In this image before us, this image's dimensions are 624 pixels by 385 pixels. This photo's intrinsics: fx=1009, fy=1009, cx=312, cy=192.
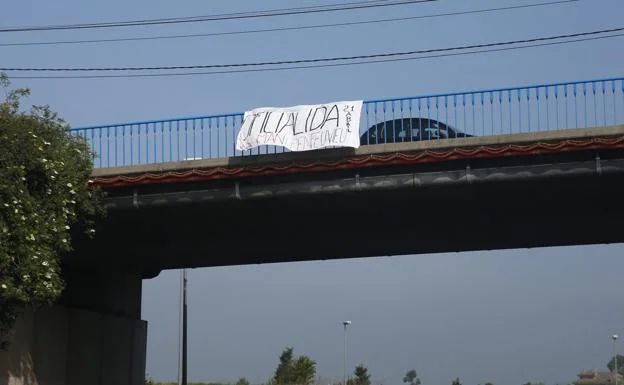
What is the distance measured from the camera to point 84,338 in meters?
34.8

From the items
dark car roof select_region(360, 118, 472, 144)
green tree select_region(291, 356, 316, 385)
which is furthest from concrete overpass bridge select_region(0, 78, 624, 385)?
green tree select_region(291, 356, 316, 385)

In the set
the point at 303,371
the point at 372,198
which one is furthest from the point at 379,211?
the point at 303,371

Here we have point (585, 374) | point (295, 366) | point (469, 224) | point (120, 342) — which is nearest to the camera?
point (469, 224)

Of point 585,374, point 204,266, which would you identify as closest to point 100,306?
point 204,266

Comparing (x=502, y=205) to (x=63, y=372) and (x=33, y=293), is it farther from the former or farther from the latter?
(x=63, y=372)

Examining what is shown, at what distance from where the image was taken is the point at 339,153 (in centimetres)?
2706

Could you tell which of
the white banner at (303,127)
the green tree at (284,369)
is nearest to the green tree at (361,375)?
the green tree at (284,369)

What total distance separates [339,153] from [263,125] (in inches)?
102

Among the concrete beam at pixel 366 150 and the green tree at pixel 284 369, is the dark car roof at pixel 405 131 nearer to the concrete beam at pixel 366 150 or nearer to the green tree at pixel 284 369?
the concrete beam at pixel 366 150

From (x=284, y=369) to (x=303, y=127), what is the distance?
1763 inches

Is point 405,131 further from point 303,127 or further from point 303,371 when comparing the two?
point 303,371

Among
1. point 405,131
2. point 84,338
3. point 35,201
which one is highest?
point 405,131

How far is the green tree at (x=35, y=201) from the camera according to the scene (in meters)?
24.2

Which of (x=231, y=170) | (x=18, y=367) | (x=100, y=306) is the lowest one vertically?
(x=18, y=367)
